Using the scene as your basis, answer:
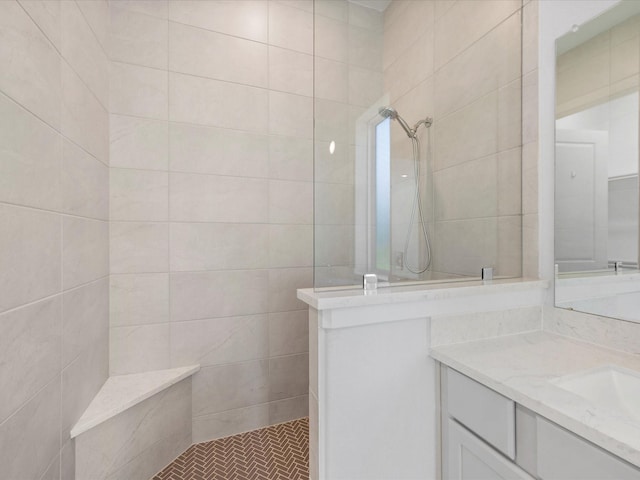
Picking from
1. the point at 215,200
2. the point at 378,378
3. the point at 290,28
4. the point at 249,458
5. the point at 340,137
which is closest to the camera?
the point at 378,378

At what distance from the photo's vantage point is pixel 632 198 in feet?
3.37

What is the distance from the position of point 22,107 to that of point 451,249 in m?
1.59

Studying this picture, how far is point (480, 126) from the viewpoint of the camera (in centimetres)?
147

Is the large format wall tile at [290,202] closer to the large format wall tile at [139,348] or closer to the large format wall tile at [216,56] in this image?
the large format wall tile at [216,56]

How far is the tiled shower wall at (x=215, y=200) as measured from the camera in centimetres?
171

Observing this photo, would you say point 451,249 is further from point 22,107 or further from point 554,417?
point 22,107

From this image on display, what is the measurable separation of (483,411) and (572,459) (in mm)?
236

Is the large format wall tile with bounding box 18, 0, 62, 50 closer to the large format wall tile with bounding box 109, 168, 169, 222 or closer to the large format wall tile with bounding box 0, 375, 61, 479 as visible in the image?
the large format wall tile with bounding box 109, 168, 169, 222

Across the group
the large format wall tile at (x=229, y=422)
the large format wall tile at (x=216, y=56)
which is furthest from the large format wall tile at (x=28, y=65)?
the large format wall tile at (x=229, y=422)

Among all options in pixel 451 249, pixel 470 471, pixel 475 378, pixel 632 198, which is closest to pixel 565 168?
pixel 632 198

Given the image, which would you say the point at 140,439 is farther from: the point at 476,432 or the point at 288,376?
the point at 476,432

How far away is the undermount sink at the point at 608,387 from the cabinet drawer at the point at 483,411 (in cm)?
16

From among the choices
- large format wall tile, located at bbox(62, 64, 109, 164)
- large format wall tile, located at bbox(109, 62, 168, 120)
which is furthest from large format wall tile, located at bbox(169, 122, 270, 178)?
large format wall tile, located at bbox(62, 64, 109, 164)

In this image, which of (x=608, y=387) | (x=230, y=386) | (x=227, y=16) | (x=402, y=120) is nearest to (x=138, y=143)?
(x=227, y=16)
